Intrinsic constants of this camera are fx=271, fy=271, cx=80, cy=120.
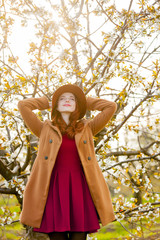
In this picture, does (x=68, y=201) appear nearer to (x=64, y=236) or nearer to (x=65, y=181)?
(x=65, y=181)

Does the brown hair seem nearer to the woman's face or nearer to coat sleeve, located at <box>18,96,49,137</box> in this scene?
the woman's face

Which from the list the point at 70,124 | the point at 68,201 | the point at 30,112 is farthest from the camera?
the point at 70,124

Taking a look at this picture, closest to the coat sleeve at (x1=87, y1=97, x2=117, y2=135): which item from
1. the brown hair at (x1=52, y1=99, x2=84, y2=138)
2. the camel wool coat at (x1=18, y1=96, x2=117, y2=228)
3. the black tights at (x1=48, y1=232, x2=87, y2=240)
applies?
the camel wool coat at (x1=18, y1=96, x2=117, y2=228)

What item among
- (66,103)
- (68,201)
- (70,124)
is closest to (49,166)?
(68,201)

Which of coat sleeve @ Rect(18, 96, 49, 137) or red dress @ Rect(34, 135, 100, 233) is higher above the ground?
coat sleeve @ Rect(18, 96, 49, 137)

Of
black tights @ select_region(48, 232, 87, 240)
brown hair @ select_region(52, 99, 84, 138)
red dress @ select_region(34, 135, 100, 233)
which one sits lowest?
black tights @ select_region(48, 232, 87, 240)

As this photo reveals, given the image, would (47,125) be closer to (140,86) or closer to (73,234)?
(73,234)

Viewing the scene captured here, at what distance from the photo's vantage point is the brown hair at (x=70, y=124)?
2.46 m

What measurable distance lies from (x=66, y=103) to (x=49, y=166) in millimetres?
648

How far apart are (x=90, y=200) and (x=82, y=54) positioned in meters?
2.94

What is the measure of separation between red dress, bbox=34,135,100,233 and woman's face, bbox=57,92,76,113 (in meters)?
0.36

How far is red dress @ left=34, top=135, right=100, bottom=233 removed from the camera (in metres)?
2.12

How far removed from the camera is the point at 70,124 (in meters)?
2.54

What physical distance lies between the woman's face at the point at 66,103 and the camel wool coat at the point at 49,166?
0.16m
